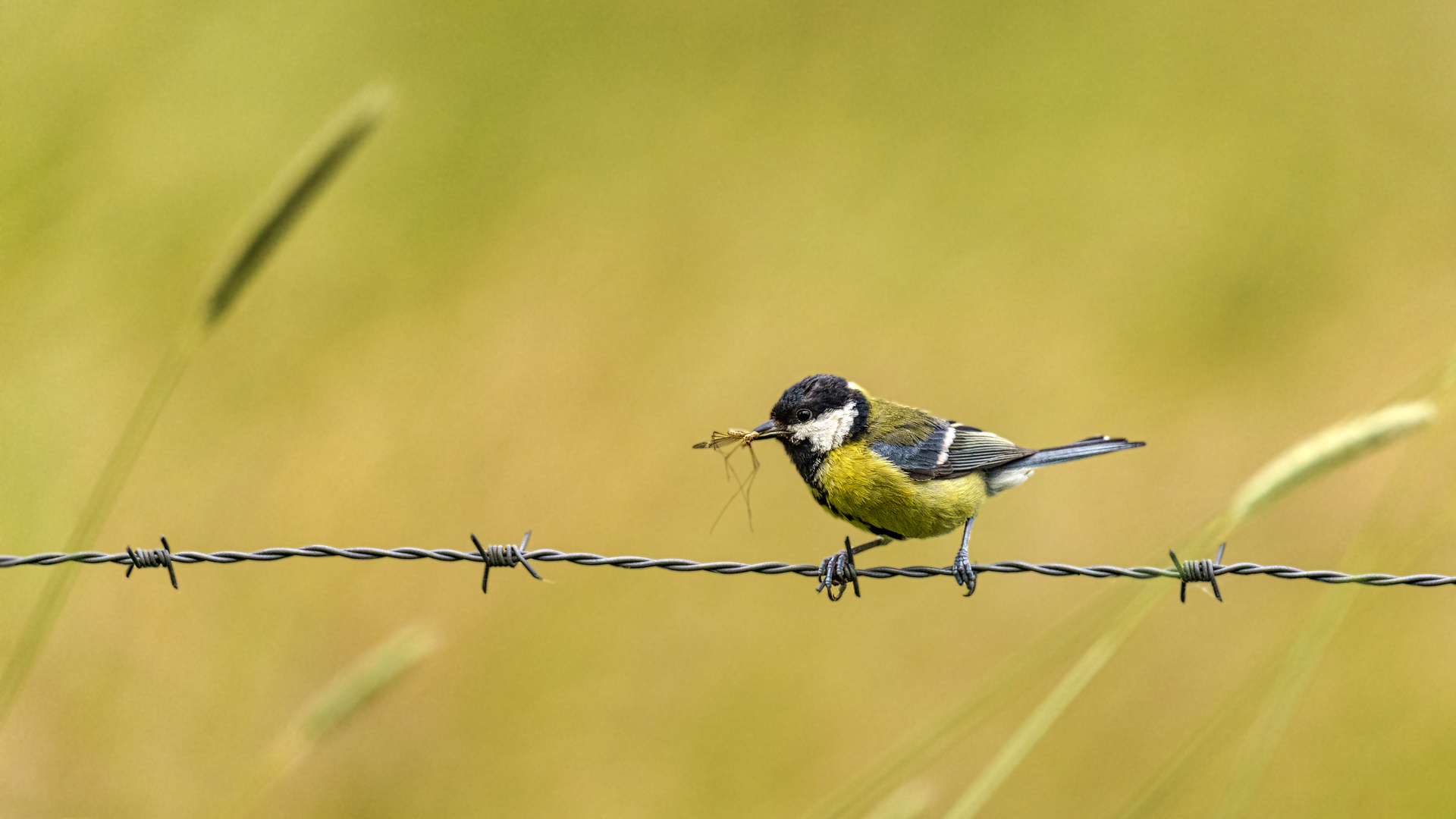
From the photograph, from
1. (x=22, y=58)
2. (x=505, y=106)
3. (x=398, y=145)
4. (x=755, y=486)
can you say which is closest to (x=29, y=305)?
(x=22, y=58)

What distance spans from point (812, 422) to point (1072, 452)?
1020 millimetres

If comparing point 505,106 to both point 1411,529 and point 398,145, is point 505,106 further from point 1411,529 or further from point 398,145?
point 1411,529

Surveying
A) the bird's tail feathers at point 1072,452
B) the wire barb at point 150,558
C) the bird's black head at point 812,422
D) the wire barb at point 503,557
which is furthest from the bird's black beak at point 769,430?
the wire barb at point 150,558

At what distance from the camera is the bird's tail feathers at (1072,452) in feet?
13.7

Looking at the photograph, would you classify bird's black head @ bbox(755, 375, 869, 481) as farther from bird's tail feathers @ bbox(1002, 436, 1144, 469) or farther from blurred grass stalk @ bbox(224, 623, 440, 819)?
blurred grass stalk @ bbox(224, 623, 440, 819)

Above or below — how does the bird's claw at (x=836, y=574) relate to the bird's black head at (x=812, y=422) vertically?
below

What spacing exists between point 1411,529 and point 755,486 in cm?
511

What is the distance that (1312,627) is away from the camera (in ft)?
10.0

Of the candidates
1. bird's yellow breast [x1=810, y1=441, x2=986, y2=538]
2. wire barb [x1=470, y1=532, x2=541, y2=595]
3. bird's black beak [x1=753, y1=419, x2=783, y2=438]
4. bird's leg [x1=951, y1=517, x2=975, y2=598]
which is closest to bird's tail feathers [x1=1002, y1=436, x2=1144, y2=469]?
bird's yellow breast [x1=810, y1=441, x2=986, y2=538]

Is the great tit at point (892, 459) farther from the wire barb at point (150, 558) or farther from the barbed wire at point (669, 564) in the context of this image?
the wire barb at point (150, 558)

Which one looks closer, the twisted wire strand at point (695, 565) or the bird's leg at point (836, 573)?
the twisted wire strand at point (695, 565)

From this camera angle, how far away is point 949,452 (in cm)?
437

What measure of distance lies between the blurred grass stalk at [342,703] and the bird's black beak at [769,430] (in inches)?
63.3

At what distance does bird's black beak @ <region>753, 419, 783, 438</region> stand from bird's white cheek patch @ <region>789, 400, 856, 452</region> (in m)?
0.05
